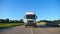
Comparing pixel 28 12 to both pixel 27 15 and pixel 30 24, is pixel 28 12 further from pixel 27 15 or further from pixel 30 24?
pixel 30 24

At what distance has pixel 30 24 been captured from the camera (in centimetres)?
3003

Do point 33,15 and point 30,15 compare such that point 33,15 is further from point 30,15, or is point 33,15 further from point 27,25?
point 27,25

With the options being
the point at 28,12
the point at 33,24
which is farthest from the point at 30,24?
the point at 28,12

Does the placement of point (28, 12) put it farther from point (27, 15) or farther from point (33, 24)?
point (33, 24)

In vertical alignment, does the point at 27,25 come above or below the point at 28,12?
below

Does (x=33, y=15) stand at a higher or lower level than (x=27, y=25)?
higher

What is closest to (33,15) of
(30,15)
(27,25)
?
(30,15)

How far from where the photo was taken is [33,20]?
1146 inches

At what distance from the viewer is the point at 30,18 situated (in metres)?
29.2

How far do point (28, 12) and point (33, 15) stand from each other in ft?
3.58

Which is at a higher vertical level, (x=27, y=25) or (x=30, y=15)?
(x=30, y=15)

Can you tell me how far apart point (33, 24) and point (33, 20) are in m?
1.17

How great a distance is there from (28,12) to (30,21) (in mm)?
1714

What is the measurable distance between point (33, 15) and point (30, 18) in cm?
80
